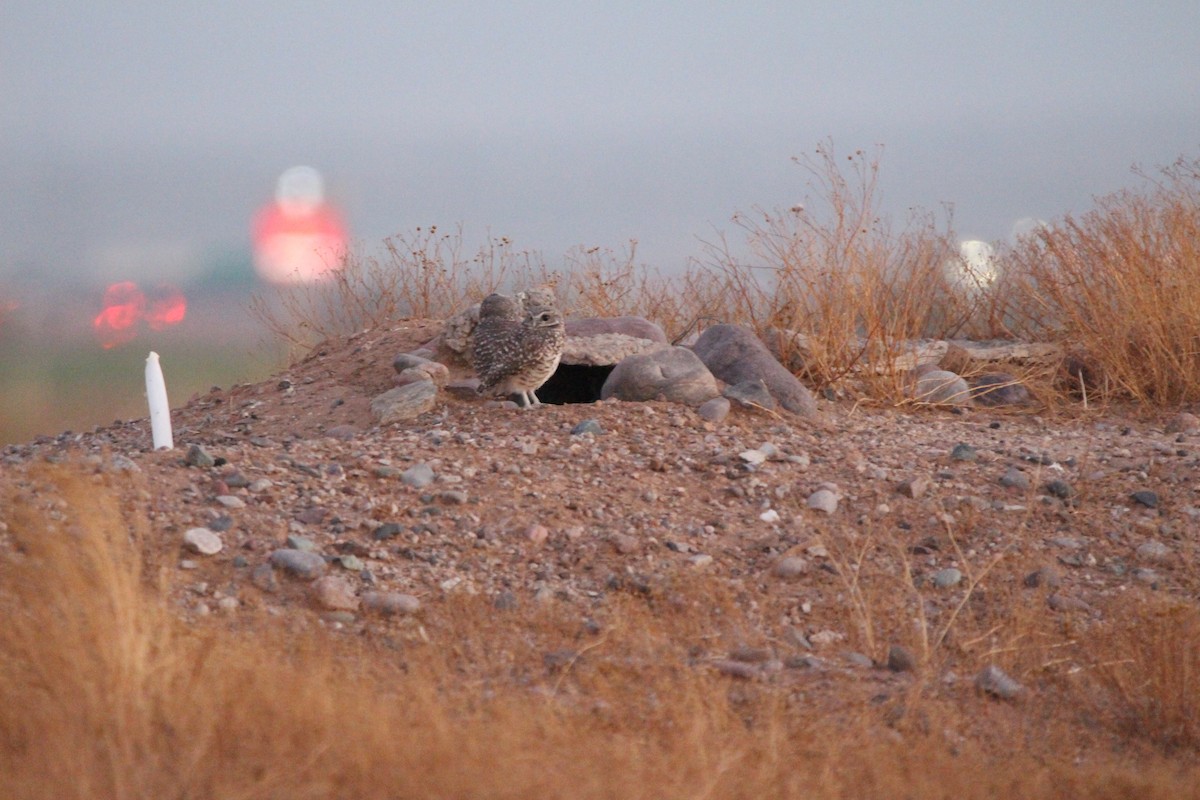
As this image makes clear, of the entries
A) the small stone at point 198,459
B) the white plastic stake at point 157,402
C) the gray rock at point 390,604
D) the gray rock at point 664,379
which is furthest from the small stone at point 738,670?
the white plastic stake at point 157,402

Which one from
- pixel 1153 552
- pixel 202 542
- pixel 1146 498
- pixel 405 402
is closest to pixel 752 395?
pixel 405 402

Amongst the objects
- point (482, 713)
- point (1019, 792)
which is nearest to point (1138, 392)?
point (1019, 792)

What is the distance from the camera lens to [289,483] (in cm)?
502

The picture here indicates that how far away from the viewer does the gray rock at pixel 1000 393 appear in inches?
328

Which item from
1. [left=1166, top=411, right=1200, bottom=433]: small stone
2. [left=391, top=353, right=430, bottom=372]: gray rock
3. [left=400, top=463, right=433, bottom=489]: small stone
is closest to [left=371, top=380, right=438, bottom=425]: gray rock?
[left=391, top=353, right=430, bottom=372]: gray rock

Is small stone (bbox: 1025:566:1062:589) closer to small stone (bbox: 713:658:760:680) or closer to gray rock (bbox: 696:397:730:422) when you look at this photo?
small stone (bbox: 713:658:760:680)

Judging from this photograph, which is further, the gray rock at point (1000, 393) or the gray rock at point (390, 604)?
the gray rock at point (1000, 393)

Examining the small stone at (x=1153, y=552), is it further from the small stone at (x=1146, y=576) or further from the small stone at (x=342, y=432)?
the small stone at (x=342, y=432)

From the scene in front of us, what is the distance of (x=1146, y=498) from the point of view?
5430mm

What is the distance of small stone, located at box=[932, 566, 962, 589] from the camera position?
4.57m

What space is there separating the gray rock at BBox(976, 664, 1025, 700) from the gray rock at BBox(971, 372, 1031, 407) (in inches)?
190

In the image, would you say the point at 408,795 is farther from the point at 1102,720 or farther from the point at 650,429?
the point at 650,429

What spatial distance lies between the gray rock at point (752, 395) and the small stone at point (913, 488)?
4.60 ft

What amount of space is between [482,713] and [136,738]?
36.3 inches
